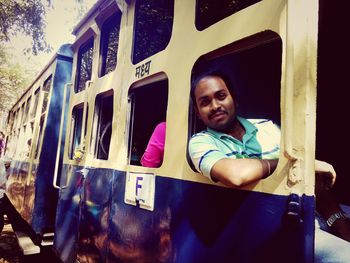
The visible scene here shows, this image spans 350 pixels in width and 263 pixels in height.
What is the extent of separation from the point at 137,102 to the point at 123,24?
0.72m

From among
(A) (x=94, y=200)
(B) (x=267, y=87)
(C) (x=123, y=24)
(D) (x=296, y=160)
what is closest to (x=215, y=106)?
(D) (x=296, y=160)

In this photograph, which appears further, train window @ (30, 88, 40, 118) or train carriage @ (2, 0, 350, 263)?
train window @ (30, 88, 40, 118)

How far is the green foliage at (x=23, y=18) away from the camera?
37.4 ft

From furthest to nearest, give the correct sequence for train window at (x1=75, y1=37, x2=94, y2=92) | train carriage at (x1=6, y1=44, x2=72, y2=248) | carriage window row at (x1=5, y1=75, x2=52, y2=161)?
1. carriage window row at (x1=5, y1=75, x2=52, y2=161)
2. train carriage at (x1=6, y1=44, x2=72, y2=248)
3. train window at (x1=75, y1=37, x2=94, y2=92)

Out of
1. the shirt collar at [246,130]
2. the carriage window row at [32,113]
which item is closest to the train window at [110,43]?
the shirt collar at [246,130]

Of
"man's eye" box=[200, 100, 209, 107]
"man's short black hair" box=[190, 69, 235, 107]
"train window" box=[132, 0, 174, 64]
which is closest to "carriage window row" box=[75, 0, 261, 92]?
"train window" box=[132, 0, 174, 64]

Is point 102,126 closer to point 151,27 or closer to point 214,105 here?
point 151,27

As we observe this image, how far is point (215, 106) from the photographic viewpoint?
1568 millimetres

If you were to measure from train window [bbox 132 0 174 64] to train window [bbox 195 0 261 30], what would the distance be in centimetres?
32

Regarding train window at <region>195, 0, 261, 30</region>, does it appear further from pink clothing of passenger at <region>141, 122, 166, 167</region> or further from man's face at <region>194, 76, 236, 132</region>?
pink clothing of passenger at <region>141, 122, 166, 167</region>

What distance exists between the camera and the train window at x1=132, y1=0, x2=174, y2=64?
2068 millimetres

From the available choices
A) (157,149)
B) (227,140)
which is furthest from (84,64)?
(227,140)

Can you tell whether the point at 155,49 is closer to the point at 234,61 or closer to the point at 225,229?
the point at 234,61

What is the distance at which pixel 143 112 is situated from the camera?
266 cm
